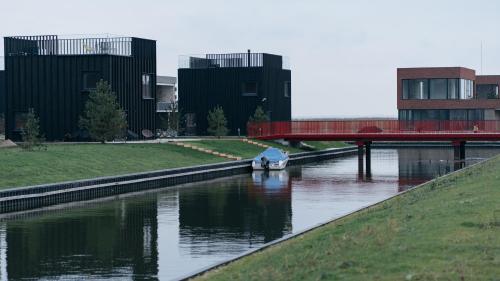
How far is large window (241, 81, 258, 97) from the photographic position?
103 meters

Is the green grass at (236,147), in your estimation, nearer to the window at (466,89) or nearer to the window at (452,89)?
the window at (452,89)

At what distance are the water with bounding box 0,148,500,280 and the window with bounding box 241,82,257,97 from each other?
3979 cm

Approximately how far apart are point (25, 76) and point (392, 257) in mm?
64449

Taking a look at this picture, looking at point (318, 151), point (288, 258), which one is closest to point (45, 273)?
point (288, 258)

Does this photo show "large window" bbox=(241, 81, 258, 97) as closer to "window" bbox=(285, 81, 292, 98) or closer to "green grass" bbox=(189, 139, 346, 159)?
"window" bbox=(285, 81, 292, 98)

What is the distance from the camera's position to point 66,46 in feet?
262

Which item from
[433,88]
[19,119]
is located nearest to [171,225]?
[19,119]

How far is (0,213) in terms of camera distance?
38875 millimetres

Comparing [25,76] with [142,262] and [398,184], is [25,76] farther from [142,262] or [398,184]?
[142,262]

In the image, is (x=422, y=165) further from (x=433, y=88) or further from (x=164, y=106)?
(x=433, y=88)

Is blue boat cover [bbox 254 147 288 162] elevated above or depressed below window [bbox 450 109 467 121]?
below

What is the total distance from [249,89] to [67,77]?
2975 cm

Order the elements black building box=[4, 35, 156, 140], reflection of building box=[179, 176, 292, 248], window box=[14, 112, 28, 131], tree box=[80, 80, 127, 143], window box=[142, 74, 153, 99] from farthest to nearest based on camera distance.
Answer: window box=[142, 74, 153, 99] < window box=[14, 112, 28, 131] < black building box=[4, 35, 156, 140] < tree box=[80, 80, 127, 143] < reflection of building box=[179, 176, 292, 248]

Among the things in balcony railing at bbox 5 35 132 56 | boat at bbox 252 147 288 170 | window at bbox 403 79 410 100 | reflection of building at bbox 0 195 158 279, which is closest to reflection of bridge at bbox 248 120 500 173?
boat at bbox 252 147 288 170
